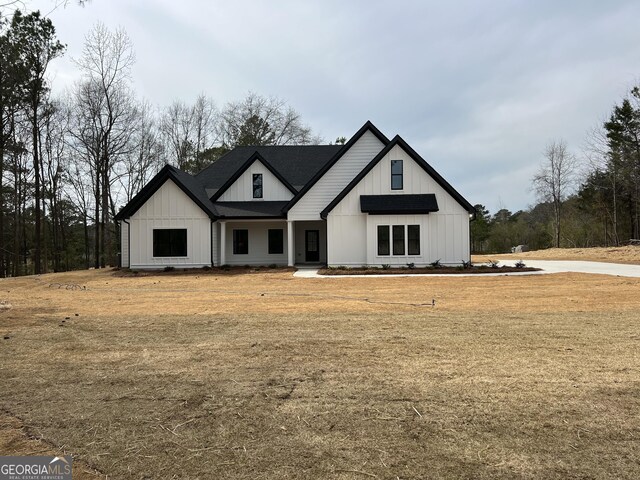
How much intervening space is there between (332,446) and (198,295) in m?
10.5

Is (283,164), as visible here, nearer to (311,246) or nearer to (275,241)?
(275,241)

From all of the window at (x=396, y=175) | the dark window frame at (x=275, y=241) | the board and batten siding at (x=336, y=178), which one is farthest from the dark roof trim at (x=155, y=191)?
the window at (x=396, y=175)

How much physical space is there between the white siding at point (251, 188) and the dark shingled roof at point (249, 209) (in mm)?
406

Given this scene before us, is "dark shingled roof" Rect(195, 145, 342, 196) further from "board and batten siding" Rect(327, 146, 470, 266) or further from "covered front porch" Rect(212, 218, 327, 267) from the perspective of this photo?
"board and batten siding" Rect(327, 146, 470, 266)

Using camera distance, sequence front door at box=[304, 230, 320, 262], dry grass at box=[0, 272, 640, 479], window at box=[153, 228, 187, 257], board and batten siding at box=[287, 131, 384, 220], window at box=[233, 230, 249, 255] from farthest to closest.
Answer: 1. front door at box=[304, 230, 320, 262]
2. window at box=[233, 230, 249, 255]
3. window at box=[153, 228, 187, 257]
4. board and batten siding at box=[287, 131, 384, 220]
5. dry grass at box=[0, 272, 640, 479]

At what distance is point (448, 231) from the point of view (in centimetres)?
2114

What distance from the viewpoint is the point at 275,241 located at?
83.6 ft

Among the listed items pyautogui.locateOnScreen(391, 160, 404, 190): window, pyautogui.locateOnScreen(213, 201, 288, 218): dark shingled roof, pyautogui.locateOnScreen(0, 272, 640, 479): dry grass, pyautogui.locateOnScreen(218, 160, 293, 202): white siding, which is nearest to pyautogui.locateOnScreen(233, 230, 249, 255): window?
pyautogui.locateOnScreen(213, 201, 288, 218): dark shingled roof

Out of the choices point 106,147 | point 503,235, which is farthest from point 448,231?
point 503,235

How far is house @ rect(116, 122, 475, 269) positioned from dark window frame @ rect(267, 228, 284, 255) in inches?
2.4

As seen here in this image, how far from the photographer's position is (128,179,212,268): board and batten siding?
23.0 m

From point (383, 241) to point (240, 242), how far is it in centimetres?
919

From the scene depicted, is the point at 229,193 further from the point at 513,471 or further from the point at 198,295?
the point at 513,471

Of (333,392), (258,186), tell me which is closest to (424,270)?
(258,186)
